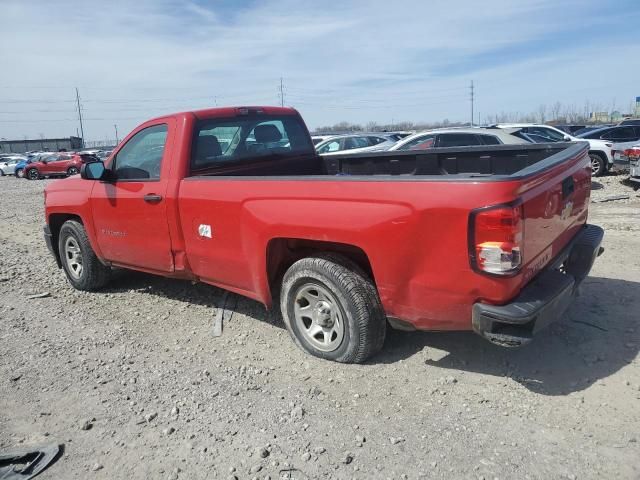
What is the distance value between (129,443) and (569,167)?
3344 mm

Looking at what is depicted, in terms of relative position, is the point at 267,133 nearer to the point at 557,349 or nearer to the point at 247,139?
the point at 247,139

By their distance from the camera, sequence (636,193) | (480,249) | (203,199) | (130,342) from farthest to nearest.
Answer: (636,193), (130,342), (203,199), (480,249)

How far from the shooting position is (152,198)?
14.8 ft

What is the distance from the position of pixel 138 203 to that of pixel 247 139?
45.5 inches

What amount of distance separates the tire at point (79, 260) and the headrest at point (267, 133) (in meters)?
2.19

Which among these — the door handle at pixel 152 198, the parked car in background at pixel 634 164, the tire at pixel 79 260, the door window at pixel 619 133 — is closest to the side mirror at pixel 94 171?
the door handle at pixel 152 198

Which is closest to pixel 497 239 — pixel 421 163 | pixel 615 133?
pixel 421 163

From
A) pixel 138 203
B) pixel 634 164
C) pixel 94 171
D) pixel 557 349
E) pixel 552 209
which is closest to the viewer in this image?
pixel 552 209

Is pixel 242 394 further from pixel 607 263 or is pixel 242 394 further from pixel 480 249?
pixel 607 263

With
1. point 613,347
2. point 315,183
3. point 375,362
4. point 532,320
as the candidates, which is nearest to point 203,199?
point 315,183

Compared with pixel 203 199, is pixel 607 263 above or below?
below

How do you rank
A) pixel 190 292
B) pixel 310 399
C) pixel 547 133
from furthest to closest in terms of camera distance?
pixel 547 133 → pixel 190 292 → pixel 310 399

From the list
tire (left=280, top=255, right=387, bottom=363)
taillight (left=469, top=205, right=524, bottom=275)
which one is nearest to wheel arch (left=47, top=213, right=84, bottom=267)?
tire (left=280, top=255, right=387, bottom=363)

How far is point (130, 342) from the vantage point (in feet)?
14.6
